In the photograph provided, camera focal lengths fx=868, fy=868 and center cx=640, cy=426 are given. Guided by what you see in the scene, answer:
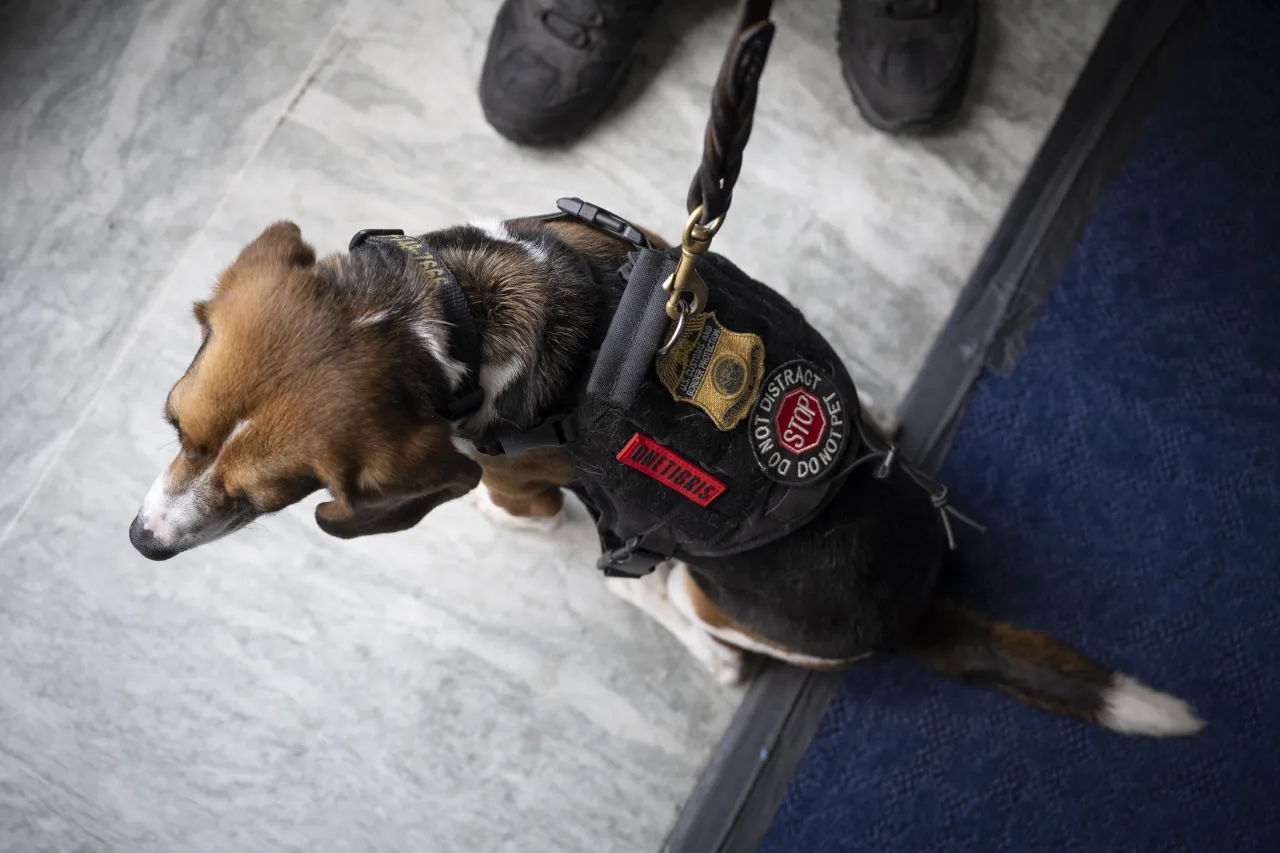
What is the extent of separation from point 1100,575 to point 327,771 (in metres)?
2.33

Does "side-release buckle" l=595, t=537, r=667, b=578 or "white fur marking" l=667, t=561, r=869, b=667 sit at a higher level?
"side-release buckle" l=595, t=537, r=667, b=578

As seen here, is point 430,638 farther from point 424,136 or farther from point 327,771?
point 424,136

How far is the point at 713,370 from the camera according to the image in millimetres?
1564

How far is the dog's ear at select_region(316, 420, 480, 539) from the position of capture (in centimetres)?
149

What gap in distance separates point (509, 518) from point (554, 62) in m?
1.37

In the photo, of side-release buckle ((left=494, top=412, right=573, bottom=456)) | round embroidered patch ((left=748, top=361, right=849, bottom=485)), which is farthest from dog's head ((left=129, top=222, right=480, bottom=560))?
round embroidered patch ((left=748, top=361, right=849, bottom=485))

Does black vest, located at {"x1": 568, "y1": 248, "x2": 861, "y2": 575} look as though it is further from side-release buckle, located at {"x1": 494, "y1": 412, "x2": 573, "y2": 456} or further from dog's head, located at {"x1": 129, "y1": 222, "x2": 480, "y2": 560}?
dog's head, located at {"x1": 129, "y1": 222, "x2": 480, "y2": 560}

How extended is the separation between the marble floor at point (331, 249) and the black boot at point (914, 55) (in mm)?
128

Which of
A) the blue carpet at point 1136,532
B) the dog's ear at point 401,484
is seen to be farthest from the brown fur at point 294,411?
the blue carpet at point 1136,532

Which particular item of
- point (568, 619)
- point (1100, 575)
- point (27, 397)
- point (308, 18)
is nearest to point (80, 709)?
point (27, 397)

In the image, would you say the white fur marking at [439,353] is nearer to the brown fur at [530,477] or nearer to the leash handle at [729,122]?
the brown fur at [530,477]

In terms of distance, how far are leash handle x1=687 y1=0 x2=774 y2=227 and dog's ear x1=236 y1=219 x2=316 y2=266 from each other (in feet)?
2.75

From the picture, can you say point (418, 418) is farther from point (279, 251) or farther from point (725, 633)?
point (725, 633)

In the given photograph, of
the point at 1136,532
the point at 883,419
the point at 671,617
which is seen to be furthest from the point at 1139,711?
the point at 671,617
